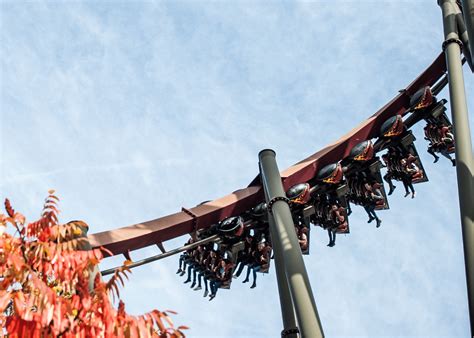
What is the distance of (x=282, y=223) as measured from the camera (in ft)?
31.7

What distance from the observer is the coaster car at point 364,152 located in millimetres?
11406

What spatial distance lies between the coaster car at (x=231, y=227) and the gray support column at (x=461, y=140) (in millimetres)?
3402

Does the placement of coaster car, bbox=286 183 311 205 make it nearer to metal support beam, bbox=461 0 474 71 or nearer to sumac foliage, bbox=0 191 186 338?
metal support beam, bbox=461 0 474 71

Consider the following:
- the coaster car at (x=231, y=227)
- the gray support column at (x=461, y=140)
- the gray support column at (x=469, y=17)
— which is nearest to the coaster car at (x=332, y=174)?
the coaster car at (x=231, y=227)

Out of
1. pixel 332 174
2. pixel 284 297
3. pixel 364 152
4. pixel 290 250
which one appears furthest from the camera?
pixel 364 152

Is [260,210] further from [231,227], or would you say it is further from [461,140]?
[461,140]

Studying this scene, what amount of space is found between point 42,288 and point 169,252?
5.64 m

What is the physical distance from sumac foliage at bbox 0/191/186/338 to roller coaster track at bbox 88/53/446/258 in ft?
13.6

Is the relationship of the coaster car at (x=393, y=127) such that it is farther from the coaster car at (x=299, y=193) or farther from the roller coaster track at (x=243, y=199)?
the coaster car at (x=299, y=193)

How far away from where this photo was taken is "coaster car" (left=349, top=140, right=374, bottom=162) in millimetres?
11406

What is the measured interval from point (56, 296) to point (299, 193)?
6034 millimetres

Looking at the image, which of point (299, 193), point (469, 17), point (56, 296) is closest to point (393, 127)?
point (299, 193)

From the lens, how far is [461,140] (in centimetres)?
861

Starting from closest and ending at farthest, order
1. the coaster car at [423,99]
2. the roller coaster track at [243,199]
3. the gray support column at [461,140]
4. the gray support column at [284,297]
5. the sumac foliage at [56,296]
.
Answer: the sumac foliage at [56,296] < the gray support column at [461,140] < the gray support column at [284,297] < the roller coaster track at [243,199] < the coaster car at [423,99]
